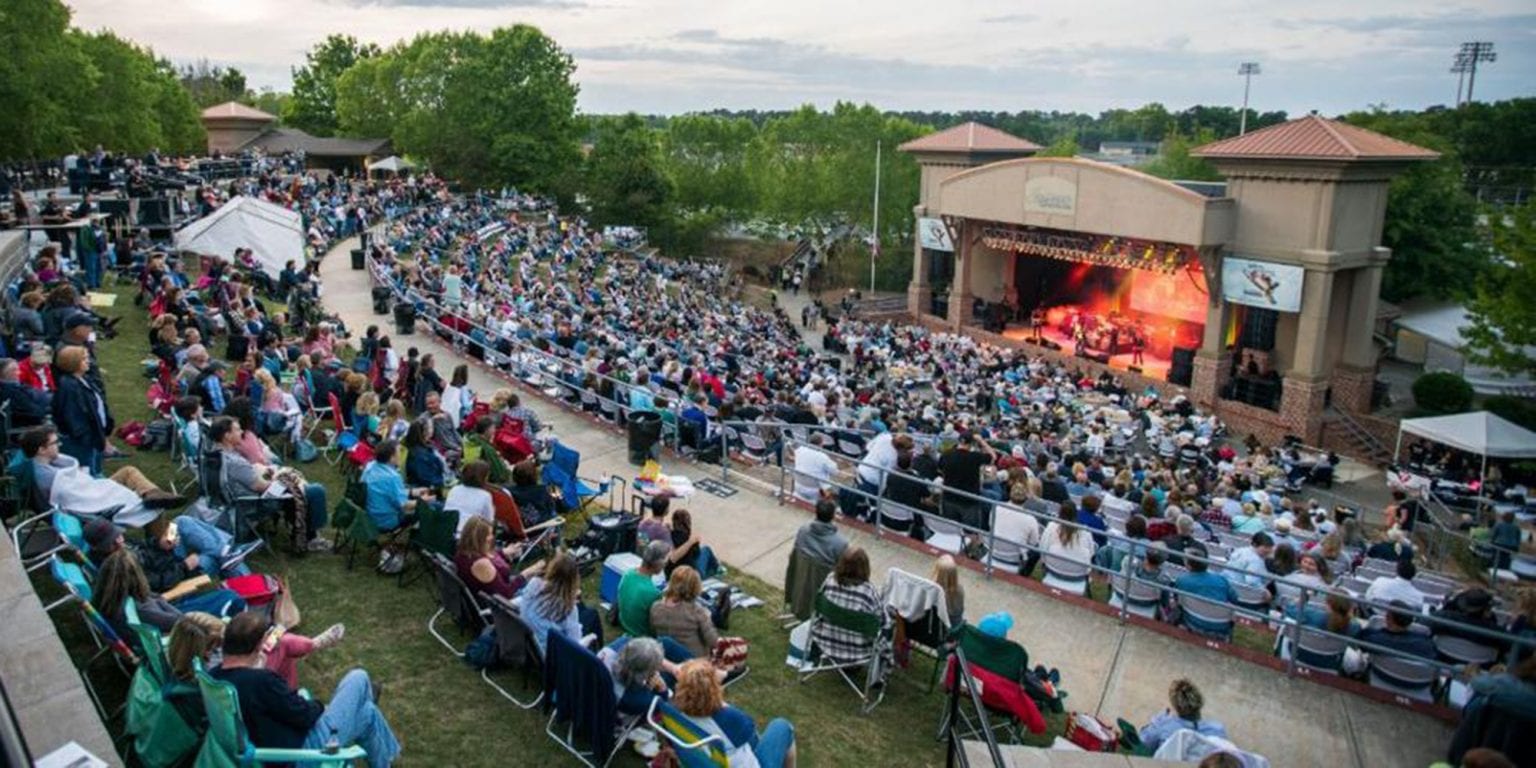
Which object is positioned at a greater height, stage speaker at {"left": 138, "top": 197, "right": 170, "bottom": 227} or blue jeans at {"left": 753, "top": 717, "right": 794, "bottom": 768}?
stage speaker at {"left": 138, "top": 197, "right": 170, "bottom": 227}

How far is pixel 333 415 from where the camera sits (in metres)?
13.3

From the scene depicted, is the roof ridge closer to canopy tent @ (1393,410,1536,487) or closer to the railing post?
canopy tent @ (1393,410,1536,487)

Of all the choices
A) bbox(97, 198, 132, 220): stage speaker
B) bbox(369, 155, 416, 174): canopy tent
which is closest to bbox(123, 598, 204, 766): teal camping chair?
bbox(97, 198, 132, 220): stage speaker

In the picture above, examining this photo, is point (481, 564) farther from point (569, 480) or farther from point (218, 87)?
point (218, 87)

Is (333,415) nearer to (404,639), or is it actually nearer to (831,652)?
(404,639)

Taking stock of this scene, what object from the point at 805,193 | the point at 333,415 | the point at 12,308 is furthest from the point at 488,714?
the point at 805,193

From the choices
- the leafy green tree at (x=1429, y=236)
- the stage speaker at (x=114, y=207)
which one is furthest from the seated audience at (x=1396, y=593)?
the leafy green tree at (x=1429, y=236)

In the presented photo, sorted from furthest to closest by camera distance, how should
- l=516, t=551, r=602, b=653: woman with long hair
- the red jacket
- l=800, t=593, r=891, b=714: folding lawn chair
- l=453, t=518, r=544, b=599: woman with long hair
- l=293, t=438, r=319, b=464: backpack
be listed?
l=293, t=438, r=319, b=464: backpack → the red jacket → l=800, t=593, r=891, b=714: folding lawn chair → l=453, t=518, r=544, b=599: woman with long hair → l=516, t=551, r=602, b=653: woman with long hair

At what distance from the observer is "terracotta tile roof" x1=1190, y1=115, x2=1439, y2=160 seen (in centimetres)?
2898

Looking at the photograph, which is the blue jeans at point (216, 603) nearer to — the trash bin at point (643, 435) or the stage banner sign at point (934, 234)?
the trash bin at point (643, 435)

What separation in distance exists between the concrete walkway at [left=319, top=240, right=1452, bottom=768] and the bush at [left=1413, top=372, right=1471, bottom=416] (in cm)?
2704

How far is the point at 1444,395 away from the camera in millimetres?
30359

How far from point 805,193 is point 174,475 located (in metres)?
59.8

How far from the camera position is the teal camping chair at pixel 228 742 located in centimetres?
509
